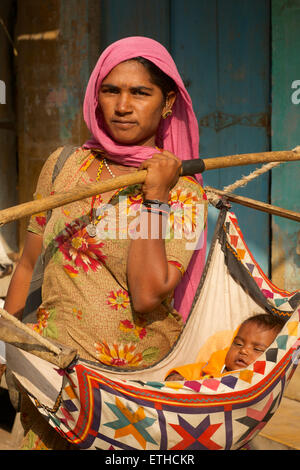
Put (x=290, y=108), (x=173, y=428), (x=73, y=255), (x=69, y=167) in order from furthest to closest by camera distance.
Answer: (x=290, y=108)
(x=69, y=167)
(x=73, y=255)
(x=173, y=428)

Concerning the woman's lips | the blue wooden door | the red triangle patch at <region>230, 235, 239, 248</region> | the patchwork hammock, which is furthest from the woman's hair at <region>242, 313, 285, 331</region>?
the blue wooden door

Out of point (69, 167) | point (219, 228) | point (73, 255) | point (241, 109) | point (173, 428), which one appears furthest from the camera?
point (241, 109)

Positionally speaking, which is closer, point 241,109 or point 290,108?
point 290,108

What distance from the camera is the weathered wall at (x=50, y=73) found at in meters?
4.14

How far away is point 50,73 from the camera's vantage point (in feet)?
14.5

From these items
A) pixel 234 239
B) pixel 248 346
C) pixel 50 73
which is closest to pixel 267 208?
pixel 234 239

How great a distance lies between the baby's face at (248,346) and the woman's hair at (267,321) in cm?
1

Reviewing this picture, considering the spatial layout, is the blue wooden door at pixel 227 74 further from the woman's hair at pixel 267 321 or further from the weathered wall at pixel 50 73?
the woman's hair at pixel 267 321

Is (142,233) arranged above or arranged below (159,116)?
below

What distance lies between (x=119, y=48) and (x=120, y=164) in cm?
34
